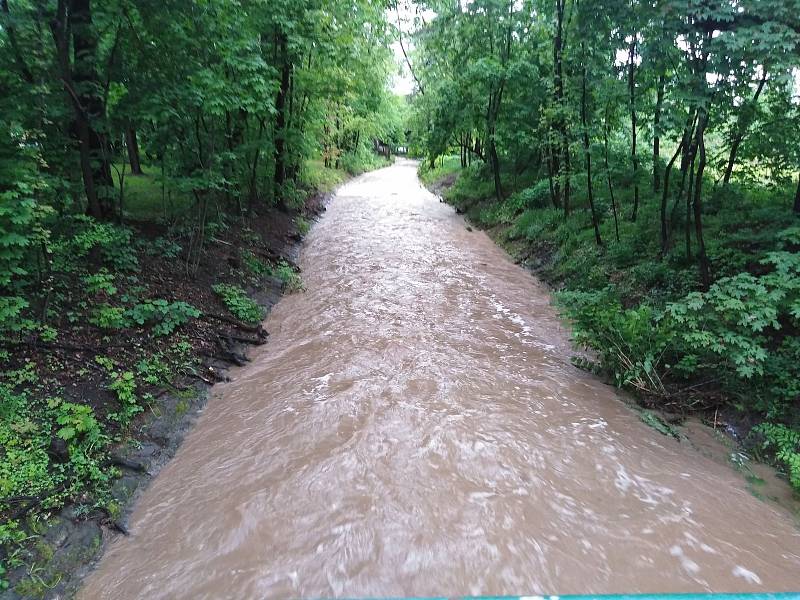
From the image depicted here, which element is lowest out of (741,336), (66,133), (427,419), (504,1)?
(427,419)

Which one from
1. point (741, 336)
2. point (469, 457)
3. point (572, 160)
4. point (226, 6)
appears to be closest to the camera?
point (469, 457)

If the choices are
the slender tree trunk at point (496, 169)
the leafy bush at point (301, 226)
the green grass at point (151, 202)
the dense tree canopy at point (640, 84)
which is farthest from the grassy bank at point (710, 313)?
the green grass at point (151, 202)

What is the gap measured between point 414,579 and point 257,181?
12792mm

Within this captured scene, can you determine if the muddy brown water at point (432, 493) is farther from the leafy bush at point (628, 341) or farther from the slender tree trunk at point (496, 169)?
the slender tree trunk at point (496, 169)

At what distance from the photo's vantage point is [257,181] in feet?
46.2

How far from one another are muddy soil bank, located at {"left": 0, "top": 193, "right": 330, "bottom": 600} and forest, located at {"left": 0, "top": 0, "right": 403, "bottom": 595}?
0.12ft

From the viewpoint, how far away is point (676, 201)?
861 cm

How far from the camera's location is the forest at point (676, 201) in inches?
216

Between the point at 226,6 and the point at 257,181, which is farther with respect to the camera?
the point at 257,181

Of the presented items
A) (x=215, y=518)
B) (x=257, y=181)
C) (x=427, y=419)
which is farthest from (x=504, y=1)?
(x=215, y=518)

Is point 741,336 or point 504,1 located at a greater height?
point 504,1

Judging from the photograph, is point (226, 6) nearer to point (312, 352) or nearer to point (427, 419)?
point (312, 352)

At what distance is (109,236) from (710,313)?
323 inches

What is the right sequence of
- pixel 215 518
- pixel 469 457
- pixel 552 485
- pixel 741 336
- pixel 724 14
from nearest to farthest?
pixel 215 518, pixel 552 485, pixel 469 457, pixel 741 336, pixel 724 14
